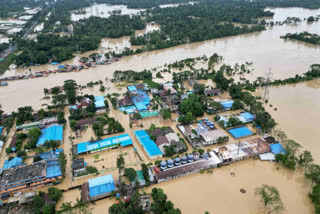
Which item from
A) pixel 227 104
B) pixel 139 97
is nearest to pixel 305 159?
pixel 227 104

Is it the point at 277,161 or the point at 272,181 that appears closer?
the point at 272,181

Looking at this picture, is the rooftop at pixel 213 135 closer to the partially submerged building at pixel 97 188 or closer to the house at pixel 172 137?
the house at pixel 172 137

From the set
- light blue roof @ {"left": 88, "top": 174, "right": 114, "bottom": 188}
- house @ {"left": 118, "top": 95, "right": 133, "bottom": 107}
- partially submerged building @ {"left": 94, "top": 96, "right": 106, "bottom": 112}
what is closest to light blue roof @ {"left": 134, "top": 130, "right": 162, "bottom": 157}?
light blue roof @ {"left": 88, "top": 174, "right": 114, "bottom": 188}

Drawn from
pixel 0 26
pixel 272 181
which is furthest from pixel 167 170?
pixel 0 26

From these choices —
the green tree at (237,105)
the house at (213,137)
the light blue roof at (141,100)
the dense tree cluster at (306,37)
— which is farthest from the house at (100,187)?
the dense tree cluster at (306,37)

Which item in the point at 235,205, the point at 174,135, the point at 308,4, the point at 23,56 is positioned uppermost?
the point at 308,4

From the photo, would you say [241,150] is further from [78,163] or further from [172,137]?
[78,163]

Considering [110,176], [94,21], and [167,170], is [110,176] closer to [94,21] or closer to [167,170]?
[167,170]
